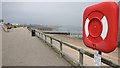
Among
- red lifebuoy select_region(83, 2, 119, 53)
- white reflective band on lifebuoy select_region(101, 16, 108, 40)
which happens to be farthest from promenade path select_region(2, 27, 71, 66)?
white reflective band on lifebuoy select_region(101, 16, 108, 40)

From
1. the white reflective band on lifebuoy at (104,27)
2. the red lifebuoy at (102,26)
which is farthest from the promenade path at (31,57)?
the white reflective band on lifebuoy at (104,27)

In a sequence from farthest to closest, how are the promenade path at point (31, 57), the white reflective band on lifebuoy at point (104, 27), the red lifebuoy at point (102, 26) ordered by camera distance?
the promenade path at point (31, 57)
the white reflective band on lifebuoy at point (104, 27)
the red lifebuoy at point (102, 26)

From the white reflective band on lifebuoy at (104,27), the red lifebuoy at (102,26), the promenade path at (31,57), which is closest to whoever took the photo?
the red lifebuoy at (102,26)

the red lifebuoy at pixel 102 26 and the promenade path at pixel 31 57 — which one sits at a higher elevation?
the red lifebuoy at pixel 102 26

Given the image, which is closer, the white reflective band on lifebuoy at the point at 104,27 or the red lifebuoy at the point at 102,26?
the red lifebuoy at the point at 102,26

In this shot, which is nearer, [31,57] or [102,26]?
[102,26]

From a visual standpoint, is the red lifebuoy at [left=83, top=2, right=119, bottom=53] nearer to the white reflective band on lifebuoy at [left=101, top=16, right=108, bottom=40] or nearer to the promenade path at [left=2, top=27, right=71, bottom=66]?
the white reflective band on lifebuoy at [left=101, top=16, right=108, bottom=40]

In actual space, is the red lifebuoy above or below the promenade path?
above

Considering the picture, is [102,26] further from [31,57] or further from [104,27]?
[31,57]

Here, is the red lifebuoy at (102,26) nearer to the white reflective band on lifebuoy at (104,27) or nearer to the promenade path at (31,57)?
the white reflective band on lifebuoy at (104,27)

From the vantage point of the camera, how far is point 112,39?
2568mm

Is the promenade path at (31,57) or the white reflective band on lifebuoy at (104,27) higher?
the white reflective band on lifebuoy at (104,27)

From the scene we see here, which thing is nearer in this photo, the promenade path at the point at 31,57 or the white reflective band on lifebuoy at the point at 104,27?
the white reflective band on lifebuoy at the point at 104,27

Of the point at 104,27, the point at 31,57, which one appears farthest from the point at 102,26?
the point at 31,57
